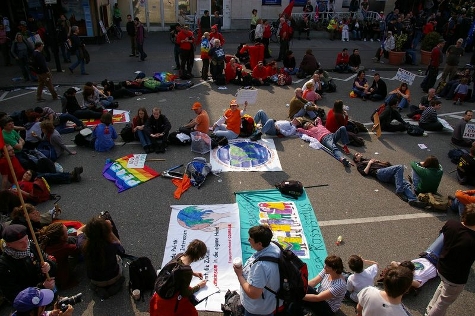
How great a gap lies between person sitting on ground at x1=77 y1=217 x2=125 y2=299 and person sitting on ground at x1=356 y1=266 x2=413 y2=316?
329 cm

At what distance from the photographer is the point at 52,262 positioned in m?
4.89

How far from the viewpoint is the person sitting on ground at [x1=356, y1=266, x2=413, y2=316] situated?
3.74 meters

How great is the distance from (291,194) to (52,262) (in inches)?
179

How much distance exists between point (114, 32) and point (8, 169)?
16.1 metres

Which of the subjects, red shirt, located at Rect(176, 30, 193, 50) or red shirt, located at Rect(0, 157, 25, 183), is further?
red shirt, located at Rect(176, 30, 193, 50)

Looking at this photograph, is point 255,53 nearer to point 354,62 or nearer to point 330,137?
point 354,62

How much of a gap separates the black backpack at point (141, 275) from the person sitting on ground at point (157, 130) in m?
4.30

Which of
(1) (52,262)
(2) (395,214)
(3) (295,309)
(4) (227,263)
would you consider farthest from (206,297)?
(2) (395,214)

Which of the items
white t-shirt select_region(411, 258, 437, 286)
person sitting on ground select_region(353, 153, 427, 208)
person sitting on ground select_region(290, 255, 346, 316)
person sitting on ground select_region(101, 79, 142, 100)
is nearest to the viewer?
person sitting on ground select_region(290, 255, 346, 316)

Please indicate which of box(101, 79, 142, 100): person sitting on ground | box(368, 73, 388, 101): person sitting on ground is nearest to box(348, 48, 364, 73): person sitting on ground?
box(368, 73, 388, 101): person sitting on ground

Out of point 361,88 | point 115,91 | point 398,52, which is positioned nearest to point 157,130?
point 115,91

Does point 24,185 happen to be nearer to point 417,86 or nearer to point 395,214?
point 395,214

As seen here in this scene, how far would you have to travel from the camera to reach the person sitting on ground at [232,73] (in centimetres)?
1449

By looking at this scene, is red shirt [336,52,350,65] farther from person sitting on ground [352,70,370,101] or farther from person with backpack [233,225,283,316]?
person with backpack [233,225,283,316]
